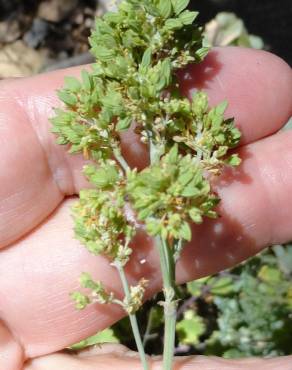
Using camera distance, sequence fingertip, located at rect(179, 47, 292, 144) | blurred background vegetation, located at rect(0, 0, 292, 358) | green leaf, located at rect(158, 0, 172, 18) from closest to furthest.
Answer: green leaf, located at rect(158, 0, 172, 18), fingertip, located at rect(179, 47, 292, 144), blurred background vegetation, located at rect(0, 0, 292, 358)

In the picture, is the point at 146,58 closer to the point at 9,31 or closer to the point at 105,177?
the point at 105,177

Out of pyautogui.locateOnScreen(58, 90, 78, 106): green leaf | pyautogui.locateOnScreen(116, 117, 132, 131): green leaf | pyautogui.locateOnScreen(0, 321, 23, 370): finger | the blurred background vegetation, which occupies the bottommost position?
the blurred background vegetation

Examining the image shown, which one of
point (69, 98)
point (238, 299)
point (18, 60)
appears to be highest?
point (69, 98)

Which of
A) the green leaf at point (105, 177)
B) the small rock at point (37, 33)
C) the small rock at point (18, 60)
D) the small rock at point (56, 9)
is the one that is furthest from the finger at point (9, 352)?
the small rock at point (56, 9)

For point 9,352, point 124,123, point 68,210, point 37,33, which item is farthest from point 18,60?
point 124,123

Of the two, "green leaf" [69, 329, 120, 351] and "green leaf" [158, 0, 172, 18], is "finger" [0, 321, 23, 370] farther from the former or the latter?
"green leaf" [158, 0, 172, 18]

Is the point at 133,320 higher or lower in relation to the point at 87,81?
lower

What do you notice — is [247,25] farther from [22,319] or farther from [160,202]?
[160,202]

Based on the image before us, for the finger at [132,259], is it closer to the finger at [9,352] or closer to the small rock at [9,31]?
the finger at [9,352]

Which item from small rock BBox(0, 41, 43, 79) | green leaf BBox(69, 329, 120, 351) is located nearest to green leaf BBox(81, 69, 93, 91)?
green leaf BBox(69, 329, 120, 351)
